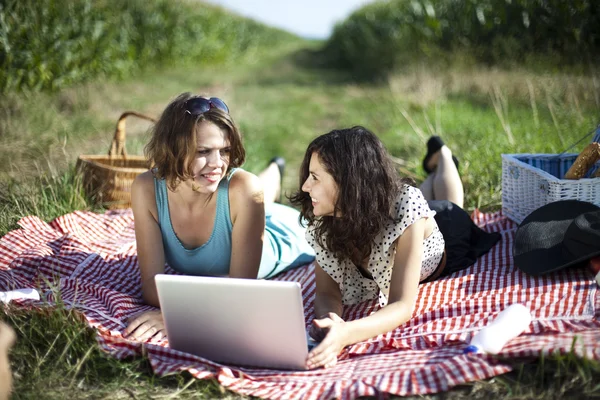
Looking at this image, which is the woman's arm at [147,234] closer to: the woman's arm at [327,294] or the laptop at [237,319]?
the laptop at [237,319]

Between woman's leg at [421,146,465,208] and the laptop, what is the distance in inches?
67.1

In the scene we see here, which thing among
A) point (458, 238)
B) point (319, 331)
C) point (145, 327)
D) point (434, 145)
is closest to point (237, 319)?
point (319, 331)

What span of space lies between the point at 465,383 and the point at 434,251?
0.92m

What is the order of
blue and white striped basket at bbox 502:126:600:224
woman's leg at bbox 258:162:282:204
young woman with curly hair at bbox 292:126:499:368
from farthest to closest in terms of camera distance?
1. woman's leg at bbox 258:162:282:204
2. blue and white striped basket at bbox 502:126:600:224
3. young woman with curly hair at bbox 292:126:499:368

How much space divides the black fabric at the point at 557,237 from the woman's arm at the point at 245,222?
1.32 metres

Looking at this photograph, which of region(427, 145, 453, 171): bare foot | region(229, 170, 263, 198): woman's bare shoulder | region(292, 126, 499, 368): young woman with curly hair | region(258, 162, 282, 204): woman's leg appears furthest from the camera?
region(258, 162, 282, 204): woman's leg

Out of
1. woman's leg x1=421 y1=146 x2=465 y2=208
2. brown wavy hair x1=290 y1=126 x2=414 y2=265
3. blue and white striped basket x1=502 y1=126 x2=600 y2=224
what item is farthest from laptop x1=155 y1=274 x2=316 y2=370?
blue and white striped basket x1=502 y1=126 x2=600 y2=224

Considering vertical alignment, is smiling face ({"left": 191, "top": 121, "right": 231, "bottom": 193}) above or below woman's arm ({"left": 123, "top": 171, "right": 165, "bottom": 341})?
above

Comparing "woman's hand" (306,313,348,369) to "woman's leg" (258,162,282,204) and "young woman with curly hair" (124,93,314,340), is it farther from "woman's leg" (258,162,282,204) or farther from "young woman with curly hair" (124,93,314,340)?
"woman's leg" (258,162,282,204)

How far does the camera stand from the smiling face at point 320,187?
2.49 metres

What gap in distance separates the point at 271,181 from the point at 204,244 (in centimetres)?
147

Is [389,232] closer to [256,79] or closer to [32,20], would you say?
[32,20]

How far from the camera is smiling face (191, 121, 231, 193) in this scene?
2.68m

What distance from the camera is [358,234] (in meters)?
2.58
